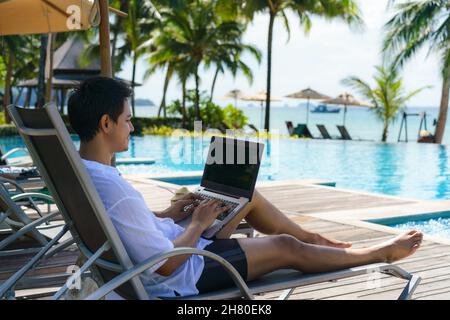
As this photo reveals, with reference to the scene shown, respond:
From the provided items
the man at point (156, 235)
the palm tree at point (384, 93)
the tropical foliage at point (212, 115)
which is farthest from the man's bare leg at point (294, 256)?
the palm tree at point (384, 93)

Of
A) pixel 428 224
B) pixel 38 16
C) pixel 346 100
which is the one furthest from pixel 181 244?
pixel 346 100

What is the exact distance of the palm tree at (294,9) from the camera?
73.7ft

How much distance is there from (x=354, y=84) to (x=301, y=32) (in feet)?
12.1

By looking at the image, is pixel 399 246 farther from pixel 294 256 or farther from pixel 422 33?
pixel 422 33

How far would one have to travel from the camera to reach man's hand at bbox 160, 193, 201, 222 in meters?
2.91

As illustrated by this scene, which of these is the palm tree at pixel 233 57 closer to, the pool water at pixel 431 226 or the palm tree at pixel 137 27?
the palm tree at pixel 137 27

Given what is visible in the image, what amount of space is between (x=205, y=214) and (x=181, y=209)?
1.67 feet

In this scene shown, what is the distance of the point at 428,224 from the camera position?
6.53 m

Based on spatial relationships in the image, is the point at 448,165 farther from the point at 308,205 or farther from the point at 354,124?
the point at 354,124

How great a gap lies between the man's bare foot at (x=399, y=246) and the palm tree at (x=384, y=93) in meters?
23.0

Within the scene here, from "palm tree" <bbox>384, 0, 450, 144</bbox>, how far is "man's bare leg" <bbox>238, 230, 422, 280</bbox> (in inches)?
713

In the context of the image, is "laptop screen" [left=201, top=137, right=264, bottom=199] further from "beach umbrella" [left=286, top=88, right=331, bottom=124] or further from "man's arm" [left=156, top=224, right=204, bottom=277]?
"beach umbrella" [left=286, top=88, right=331, bottom=124]

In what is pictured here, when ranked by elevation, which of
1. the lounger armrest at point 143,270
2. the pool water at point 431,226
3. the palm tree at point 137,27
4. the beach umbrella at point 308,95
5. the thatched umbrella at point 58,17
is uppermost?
the palm tree at point 137,27
